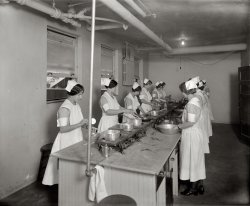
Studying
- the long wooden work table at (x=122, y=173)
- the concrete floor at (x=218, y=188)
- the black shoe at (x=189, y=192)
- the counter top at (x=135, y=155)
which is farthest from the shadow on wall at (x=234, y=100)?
the long wooden work table at (x=122, y=173)

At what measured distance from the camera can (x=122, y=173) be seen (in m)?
2.51

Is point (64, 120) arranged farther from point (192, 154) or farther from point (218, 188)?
point (218, 188)

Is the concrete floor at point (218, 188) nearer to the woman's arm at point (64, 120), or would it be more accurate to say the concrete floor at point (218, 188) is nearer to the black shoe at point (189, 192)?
the black shoe at point (189, 192)

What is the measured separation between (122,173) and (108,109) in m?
2.24

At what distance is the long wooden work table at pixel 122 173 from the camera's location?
2.40 m

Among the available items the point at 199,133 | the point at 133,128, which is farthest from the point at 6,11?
the point at 199,133

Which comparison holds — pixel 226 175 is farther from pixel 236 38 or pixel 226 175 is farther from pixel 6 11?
pixel 236 38

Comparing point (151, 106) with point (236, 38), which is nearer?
point (151, 106)

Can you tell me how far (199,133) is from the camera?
371 centimetres

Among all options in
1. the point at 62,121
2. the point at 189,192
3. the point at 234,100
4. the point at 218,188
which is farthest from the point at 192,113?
the point at 234,100

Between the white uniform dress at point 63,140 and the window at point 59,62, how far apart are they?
1.44 m

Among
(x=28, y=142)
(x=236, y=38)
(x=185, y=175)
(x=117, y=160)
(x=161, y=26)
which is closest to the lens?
(x=117, y=160)

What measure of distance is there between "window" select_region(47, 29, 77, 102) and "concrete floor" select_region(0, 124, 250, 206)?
1.91 meters

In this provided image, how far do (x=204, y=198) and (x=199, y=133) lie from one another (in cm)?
107
